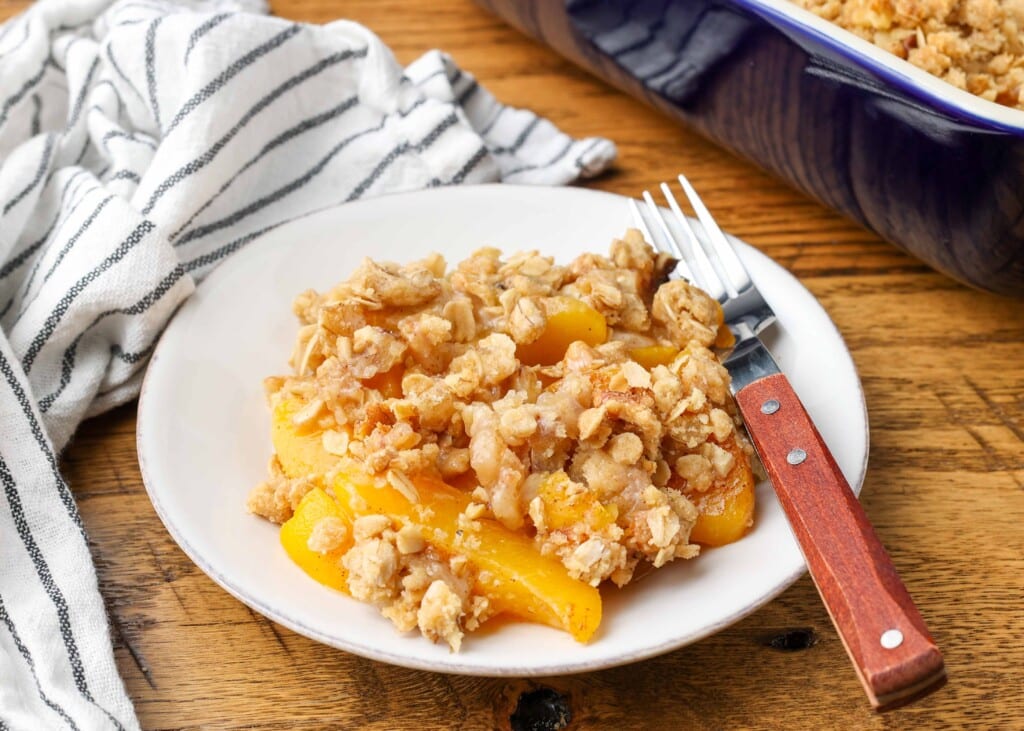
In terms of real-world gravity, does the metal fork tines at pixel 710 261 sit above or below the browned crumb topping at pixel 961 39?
below

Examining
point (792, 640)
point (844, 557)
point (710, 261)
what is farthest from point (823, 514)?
point (710, 261)

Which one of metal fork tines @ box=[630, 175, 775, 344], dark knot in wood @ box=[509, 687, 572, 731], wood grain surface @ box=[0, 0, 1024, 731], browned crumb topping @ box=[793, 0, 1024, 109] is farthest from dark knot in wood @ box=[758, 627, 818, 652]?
browned crumb topping @ box=[793, 0, 1024, 109]

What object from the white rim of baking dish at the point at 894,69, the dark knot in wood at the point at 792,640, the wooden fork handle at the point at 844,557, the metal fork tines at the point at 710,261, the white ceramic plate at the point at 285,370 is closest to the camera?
the wooden fork handle at the point at 844,557

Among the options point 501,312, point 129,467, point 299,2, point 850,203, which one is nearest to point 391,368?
point 501,312

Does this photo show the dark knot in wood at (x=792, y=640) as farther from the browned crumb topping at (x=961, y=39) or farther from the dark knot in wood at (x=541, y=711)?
the browned crumb topping at (x=961, y=39)

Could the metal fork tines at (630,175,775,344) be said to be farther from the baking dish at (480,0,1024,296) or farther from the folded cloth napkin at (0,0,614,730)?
the folded cloth napkin at (0,0,614,730)

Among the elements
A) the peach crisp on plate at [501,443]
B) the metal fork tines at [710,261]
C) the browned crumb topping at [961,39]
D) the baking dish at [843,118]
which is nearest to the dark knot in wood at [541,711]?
the peach crisp on plate at [501,443]

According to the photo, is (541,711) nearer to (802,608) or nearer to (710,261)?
(802,608)
